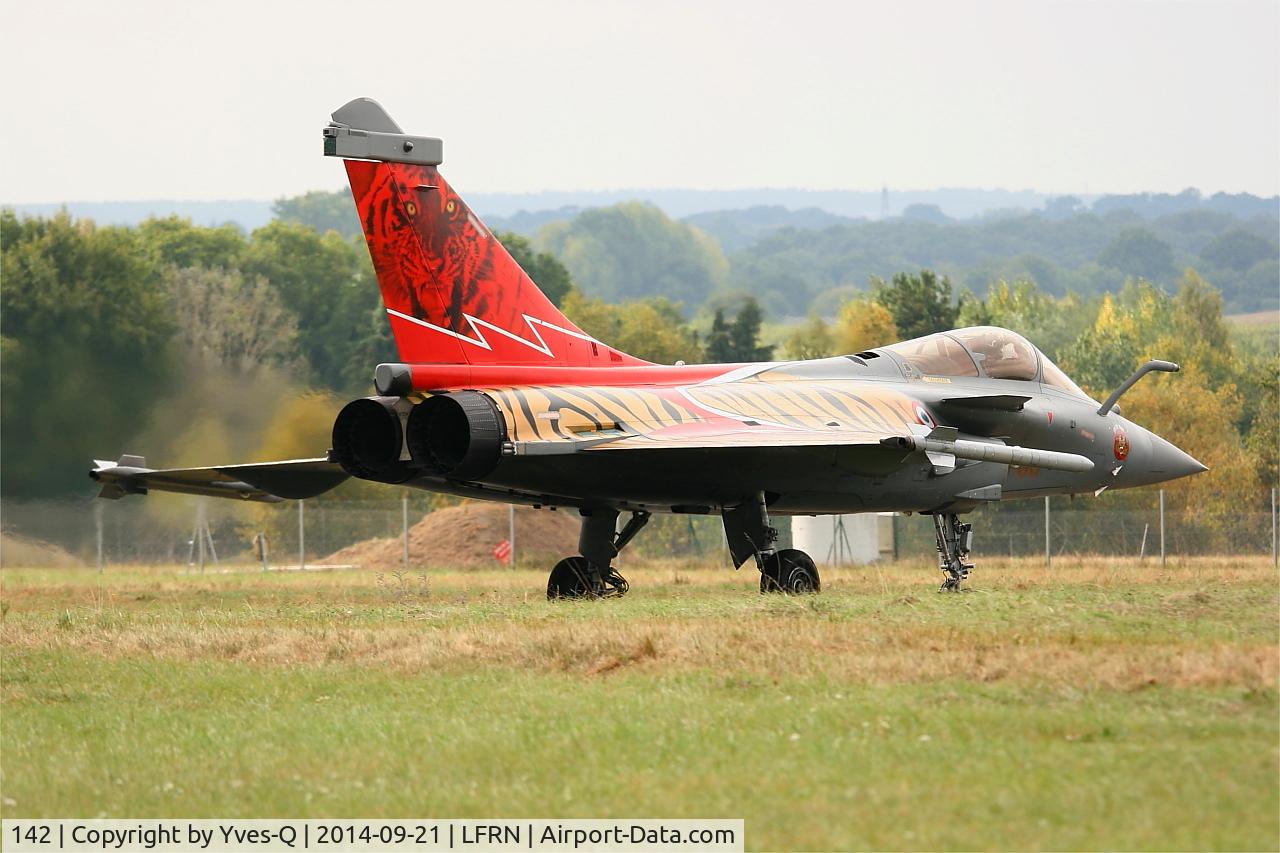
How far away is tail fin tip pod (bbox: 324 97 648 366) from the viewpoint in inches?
694

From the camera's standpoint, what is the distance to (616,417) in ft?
56.6

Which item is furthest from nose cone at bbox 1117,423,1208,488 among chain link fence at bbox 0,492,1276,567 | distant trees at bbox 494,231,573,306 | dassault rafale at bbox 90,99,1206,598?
distant trees at bbox 494,231,573,306

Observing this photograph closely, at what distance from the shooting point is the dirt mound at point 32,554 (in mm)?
31453

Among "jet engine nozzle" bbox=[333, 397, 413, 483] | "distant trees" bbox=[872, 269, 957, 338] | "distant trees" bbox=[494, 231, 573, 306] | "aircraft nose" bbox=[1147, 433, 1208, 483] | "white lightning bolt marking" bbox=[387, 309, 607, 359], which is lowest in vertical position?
"aircraft nose" bbox=[1147, 433, 1208, 483]

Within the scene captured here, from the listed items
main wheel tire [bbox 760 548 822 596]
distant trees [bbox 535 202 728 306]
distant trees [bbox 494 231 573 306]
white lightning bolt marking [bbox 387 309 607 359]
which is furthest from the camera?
distant trees [bbox 535 202 728 306]

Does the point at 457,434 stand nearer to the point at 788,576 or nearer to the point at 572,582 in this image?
the point at 572,582

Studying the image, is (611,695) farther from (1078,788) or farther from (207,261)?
(207,261)

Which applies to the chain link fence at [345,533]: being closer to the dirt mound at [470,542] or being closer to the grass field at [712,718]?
the dirt mound at [470,542]

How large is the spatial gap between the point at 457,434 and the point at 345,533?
24250mm

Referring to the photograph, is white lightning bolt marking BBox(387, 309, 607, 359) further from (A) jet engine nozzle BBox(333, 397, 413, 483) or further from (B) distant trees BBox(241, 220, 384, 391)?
(B) distant trees BBox(241, 220, 384, 391)

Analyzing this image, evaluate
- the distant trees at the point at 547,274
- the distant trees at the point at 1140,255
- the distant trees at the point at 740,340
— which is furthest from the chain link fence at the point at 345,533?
the distant trees at the point at 1140,255

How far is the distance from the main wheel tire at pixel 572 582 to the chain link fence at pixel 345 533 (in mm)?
15368
